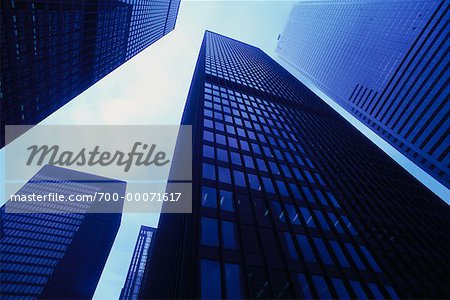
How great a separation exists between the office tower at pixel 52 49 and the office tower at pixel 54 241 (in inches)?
3168

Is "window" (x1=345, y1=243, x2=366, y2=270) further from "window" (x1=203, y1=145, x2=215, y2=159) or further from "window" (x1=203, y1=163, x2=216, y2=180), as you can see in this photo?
"window" (x1=203, y1=145, x2=215, y2=159)

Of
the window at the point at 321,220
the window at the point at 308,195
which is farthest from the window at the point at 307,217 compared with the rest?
the window at the point at 308,195

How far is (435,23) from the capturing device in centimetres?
7775

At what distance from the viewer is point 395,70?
302ft

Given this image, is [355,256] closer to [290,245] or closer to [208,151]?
[290,245]

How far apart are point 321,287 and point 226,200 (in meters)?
9.77

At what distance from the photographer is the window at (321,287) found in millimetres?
20891

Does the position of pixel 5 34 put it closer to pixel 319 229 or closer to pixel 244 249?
pixel 244 249

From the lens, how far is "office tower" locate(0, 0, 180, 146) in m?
37.3

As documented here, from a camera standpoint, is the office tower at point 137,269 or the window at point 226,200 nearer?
the window at point 226,200

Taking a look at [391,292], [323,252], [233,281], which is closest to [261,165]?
[323,252]

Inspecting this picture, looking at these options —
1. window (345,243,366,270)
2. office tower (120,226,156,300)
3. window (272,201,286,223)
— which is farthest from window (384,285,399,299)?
office tower (120,226,156,300)

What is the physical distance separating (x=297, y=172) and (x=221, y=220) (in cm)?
1622

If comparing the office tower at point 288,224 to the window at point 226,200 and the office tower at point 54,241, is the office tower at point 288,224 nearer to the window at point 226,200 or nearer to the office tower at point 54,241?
the window at point 226,200
